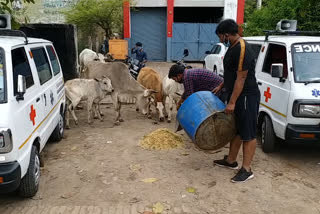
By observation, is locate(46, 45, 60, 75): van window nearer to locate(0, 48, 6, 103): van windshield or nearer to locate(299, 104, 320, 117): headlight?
locate(0, 48, 6, 103): van windshield

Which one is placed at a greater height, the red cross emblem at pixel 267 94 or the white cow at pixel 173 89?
the red cross emblem at pixel 267 94

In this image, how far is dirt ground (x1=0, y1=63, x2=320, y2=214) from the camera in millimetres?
4074

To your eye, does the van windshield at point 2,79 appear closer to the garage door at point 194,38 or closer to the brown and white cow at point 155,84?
the brown and white cow at point 155,84

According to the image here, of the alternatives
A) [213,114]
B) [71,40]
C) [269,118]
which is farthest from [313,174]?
[71,40]

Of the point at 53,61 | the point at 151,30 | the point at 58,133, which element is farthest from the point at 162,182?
the point at 151,30

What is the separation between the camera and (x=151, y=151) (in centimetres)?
590

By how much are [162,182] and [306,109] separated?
2.35m

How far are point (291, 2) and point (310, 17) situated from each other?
2.29 ft

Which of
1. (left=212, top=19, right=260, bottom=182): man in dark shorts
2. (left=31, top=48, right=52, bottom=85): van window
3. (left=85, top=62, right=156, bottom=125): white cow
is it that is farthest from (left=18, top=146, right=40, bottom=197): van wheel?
(left=85, top=62, right=156, bottom=125): white cow

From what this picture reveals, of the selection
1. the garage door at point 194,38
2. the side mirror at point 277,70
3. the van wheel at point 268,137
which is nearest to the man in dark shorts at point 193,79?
the side mirror at point 277,70

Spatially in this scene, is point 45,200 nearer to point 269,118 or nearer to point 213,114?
point 213,114

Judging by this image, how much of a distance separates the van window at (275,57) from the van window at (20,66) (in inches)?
153

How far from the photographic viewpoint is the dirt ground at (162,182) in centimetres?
407

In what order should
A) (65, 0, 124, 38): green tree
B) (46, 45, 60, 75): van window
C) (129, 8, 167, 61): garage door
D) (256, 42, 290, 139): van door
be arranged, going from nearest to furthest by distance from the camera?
(256, 42, 290, 139): van door, (46, 45, 60, 75): van window, (65, 0, 124, 38): green tree, (129, 8, 167, 61): garage door
